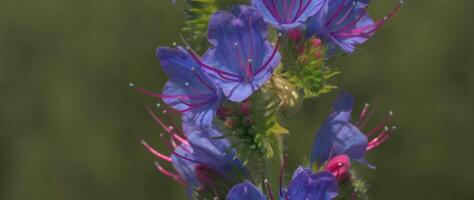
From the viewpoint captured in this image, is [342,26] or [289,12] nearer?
[289,12]

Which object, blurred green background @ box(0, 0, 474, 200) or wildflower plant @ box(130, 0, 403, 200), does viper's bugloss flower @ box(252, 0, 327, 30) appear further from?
blurred green background @ box(0, 0, 474, 200)

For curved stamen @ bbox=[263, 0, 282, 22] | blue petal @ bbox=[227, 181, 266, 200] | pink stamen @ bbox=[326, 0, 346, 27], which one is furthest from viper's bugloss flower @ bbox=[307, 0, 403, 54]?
blue petal @ bbox=[227, 181, 266, 200]

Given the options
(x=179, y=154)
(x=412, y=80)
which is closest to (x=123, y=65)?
(x=412, y=80)

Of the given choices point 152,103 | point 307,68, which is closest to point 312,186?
point 307,68

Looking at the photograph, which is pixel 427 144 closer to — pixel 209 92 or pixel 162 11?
pixel 162 11

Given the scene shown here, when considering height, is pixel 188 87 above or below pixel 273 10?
below

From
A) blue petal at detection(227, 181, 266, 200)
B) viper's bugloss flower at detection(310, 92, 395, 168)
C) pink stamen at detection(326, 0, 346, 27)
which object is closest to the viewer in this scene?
blue petal at detection(227, 181, 266, 200)

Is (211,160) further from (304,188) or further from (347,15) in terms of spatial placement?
(347,15)
